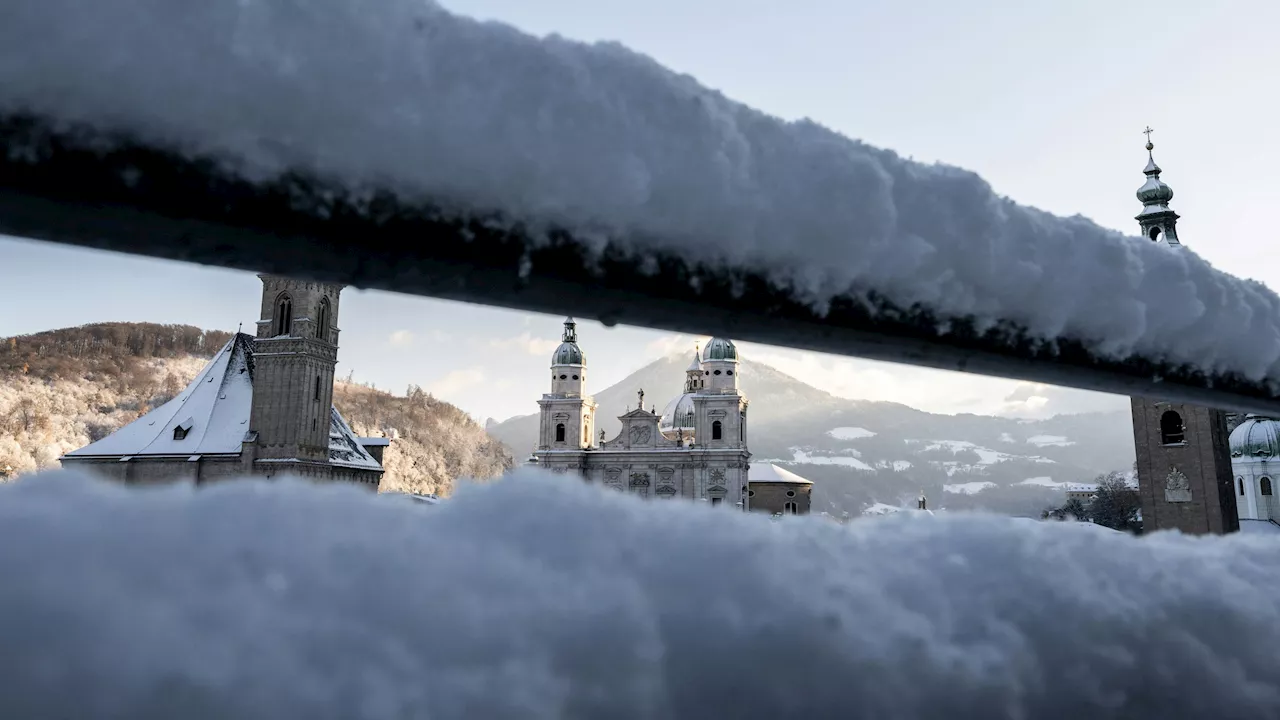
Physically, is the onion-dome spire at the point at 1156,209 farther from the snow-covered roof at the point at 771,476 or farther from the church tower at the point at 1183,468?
the snow-covered roof at the point at 771,476

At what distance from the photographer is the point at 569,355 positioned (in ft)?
149

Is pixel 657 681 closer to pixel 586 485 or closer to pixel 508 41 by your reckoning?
pixel 586 485

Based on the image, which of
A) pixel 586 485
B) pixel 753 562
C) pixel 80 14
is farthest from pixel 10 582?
pixel 753 562

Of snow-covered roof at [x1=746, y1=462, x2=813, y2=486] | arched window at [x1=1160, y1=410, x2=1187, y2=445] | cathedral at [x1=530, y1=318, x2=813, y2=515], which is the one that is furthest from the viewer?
snow-covered roof at [x1=746, y1=462, x2=813, y2=486]

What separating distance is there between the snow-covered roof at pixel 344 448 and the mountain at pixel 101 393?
133 inches

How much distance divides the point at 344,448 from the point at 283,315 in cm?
600

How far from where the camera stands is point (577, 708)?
583 mm

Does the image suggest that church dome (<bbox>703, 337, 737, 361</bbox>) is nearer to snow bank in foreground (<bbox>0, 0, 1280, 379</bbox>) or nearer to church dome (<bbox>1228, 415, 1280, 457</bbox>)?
church dome (<bbox>1228, 415, 1280, 457</bbox>)

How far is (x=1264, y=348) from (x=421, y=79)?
118 centimetres

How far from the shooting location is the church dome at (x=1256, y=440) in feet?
122

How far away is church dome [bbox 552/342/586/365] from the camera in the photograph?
4541 centimetres

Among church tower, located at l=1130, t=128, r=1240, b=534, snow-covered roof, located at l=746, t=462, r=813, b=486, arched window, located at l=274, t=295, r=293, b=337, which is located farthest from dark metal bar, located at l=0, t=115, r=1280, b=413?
snow-covered roof, located at l=746, t=462, r=813, b=486

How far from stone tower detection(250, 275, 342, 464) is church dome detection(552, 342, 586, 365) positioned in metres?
15.3

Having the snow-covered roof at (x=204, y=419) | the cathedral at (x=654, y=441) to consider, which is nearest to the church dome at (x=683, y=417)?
the cathedral at (x=654, y=441)
